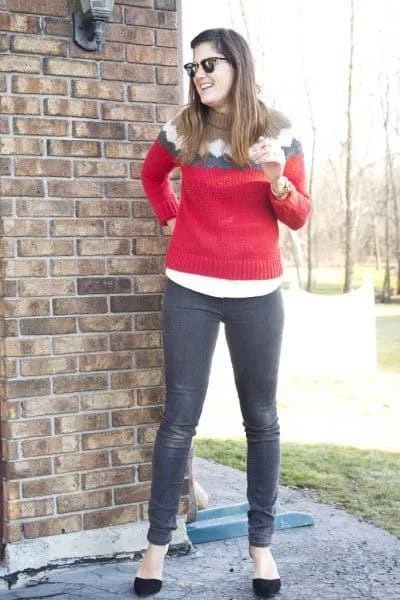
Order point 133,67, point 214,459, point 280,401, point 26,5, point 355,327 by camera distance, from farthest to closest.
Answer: point 355,327 < point 280,401 < point 214,459 < point 133,67 < point 26,5

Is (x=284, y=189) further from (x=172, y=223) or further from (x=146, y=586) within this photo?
(x=146, y=586)

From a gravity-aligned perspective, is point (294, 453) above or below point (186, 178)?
below

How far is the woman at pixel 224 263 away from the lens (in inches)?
102

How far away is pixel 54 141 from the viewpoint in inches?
113

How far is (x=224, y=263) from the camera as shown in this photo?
2.60m

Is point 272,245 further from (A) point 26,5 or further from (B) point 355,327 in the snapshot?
(B) point 355,327

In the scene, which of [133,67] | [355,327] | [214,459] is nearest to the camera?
[133,67]

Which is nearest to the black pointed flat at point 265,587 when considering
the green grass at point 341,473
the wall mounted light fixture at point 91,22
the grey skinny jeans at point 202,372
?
the grey skinny jeans at point 202,372

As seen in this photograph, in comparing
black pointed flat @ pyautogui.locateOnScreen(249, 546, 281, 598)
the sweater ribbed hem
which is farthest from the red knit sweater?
black pointed flat @ pyautogui.locateOnScreen(249, 546, 281, 598)

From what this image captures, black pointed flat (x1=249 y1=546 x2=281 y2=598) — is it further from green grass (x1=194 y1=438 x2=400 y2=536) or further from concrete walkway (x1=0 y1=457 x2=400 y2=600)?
green grass (x1=194 y1=438 x2=400 y2=536)

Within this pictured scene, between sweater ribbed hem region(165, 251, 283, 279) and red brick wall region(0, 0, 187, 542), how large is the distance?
17.7 inches

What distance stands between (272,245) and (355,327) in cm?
746

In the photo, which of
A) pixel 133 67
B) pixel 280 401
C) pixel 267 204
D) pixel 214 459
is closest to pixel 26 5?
pixel 133 67

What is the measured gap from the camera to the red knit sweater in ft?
8.52
